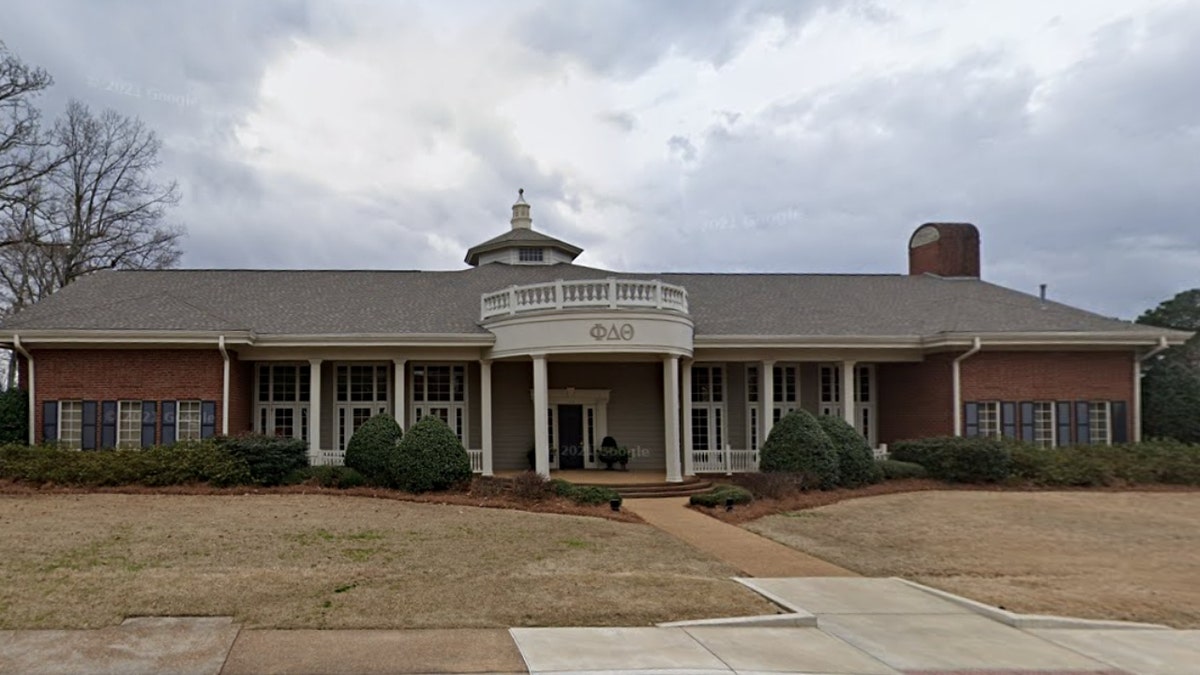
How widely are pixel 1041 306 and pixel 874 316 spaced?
5657 millimetres

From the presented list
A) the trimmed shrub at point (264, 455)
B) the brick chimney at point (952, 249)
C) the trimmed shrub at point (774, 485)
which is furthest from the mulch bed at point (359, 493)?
the brick chimney at point (952, 249)

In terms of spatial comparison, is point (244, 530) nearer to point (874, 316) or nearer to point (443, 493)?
point (443, 493)

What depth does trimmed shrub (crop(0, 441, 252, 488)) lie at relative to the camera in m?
19.7

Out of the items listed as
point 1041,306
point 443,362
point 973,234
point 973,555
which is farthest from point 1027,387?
point 443,362

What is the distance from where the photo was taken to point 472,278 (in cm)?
2989

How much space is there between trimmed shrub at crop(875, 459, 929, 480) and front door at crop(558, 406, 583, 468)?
8494 mm

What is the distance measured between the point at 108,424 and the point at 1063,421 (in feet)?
84.3

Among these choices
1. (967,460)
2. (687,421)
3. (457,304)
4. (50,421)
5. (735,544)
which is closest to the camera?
(735,544)

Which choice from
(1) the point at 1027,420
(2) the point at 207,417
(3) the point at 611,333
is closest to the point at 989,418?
(1) the point at 1027,420

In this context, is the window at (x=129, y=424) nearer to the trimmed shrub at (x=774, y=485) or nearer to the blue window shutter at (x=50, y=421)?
the blue window shutter at (x=50, y=421)

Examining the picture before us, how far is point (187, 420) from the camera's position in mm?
22453

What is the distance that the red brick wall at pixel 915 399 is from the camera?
82.7ft

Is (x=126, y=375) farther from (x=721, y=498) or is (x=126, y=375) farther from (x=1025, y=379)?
(x=1025, y=379)

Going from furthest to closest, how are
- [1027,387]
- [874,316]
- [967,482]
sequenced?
[874,316] < [1027,387] < [967,482]
